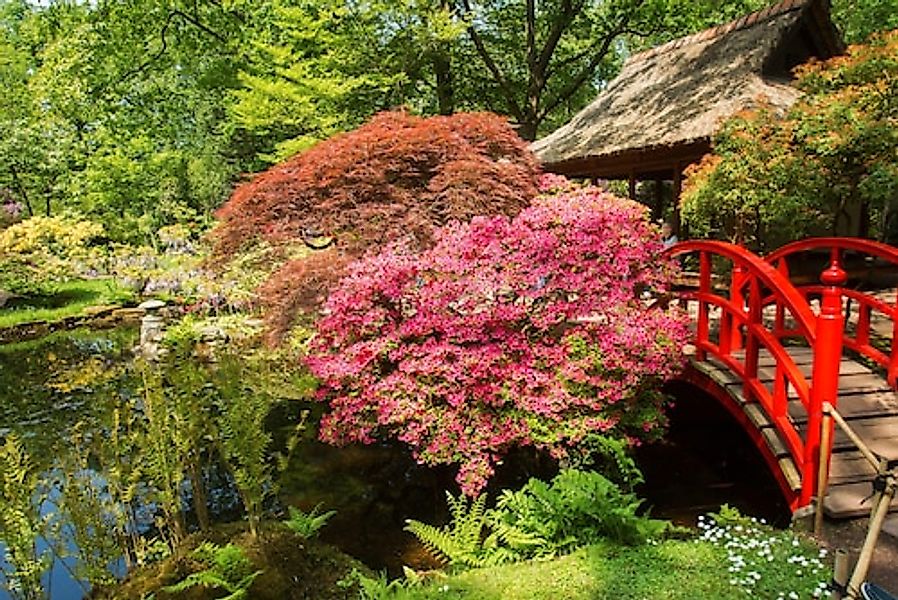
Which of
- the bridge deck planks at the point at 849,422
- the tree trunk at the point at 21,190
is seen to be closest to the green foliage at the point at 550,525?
the bridge deck planks at the point at 849,422

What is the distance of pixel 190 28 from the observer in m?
15.0

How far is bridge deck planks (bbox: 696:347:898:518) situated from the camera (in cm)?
352

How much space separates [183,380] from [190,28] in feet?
43.6

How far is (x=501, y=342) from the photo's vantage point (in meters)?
4.53

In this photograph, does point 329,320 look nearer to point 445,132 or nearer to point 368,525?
point 368,525

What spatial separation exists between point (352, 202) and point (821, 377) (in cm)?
396

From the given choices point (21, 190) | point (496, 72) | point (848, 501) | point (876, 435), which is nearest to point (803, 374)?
point (876, 435)

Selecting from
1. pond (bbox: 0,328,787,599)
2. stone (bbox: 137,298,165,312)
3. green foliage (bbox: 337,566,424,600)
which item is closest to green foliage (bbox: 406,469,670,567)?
green foliage (bbox: 337,566,424,600)

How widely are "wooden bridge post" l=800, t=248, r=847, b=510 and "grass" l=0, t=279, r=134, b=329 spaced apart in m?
12.8

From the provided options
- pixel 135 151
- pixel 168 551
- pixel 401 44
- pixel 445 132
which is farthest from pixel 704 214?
pixel 135 151

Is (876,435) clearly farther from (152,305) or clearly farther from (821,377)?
(152,305)

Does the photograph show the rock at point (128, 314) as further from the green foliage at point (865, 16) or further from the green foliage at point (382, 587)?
the green foliage at point (865, 16)

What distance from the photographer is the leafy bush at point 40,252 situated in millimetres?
12953

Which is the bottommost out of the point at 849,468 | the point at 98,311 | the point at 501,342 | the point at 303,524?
the point at 303,524
